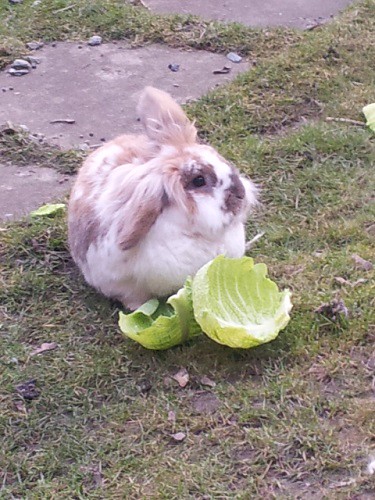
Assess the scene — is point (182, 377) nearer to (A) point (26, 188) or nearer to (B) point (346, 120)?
(A) point (26, 188)

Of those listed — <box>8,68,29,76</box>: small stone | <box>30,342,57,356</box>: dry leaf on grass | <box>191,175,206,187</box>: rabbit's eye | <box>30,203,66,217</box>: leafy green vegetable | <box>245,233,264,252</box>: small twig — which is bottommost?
<box>8,68,29,76</box>: small stone

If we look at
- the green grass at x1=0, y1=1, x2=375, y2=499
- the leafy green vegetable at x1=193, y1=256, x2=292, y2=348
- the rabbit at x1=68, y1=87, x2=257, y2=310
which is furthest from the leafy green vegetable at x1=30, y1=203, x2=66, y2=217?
the leafy green vegetable at x1=193, y1=256, x2=292, y2=348

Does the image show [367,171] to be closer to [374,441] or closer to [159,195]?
[159,195]

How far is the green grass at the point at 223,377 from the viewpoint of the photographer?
8.96ft

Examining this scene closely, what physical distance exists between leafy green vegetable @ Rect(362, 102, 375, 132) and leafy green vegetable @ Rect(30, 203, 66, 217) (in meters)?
1.57

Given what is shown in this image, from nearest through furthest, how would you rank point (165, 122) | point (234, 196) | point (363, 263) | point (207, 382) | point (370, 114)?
point (207, 382), point (234, 196), point (165, 122), point (363, 263), point (370, 114)

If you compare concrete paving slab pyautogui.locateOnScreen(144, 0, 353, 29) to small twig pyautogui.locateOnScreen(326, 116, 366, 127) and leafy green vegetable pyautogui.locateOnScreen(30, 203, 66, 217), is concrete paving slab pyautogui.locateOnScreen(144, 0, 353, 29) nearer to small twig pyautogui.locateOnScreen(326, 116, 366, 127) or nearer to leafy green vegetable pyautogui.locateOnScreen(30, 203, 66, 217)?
small twig pyautogui.locateOnScreen(326, 116, 366, 127)

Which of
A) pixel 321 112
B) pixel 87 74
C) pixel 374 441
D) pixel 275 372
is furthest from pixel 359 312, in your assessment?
pixel 87 74

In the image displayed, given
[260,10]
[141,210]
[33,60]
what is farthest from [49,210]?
[260,10]

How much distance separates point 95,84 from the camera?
5.26m

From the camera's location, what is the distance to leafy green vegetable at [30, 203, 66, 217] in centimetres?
405

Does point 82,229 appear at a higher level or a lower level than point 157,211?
lower

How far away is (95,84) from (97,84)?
0.4 inches

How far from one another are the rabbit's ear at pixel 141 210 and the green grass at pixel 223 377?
388mm
